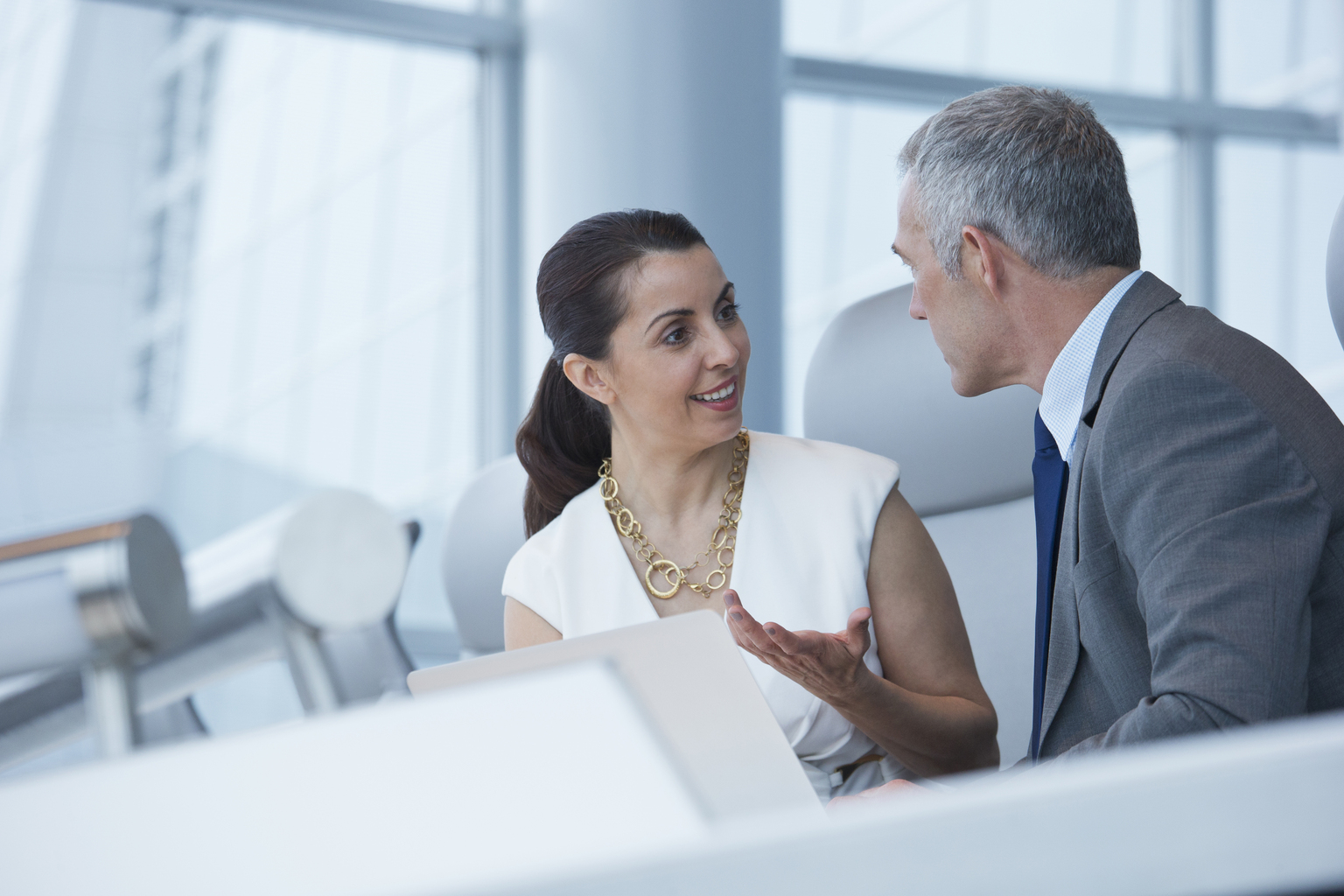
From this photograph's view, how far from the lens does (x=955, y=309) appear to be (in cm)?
145

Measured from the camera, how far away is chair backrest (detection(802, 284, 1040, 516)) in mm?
1843

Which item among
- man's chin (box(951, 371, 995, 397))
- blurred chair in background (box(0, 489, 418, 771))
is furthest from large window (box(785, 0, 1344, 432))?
blurred chair in background (box(0, 489, 418, 771))

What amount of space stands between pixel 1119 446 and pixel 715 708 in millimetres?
480

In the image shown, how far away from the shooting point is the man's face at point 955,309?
1.41 m

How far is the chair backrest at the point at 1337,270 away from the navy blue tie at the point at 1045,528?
0.32 metres

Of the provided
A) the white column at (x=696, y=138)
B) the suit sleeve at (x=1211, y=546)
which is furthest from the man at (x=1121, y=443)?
the white column at (x=696, y=138)

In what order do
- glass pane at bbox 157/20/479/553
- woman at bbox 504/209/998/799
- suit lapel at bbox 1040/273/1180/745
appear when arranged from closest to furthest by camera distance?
suit lapel at bbox 1040/273/1180/745 < woman at bbox 504/209/998/799 < glass pane at bbox 157/20/479/553

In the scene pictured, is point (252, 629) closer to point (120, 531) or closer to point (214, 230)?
point (120, 531)

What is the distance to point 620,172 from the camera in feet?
11.1

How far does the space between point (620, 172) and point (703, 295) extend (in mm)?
1642

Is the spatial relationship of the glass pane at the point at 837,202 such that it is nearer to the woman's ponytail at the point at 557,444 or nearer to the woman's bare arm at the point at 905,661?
the woman's ponytail at the point at 557,444

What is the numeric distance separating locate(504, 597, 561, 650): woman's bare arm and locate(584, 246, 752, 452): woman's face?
12.3 inches

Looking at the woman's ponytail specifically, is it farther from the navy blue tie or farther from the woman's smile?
the navy blue tie

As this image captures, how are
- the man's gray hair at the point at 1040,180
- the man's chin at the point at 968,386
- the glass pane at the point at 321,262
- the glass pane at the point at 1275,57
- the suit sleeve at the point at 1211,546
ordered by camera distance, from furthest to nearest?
the glass pane at the point at 1275,57, the glass pane at the point at 321,262, the man's chin at the point at 968,386, the man's gray hair at the point at 1040,180, the suit sleeve at the point at 1211,546
